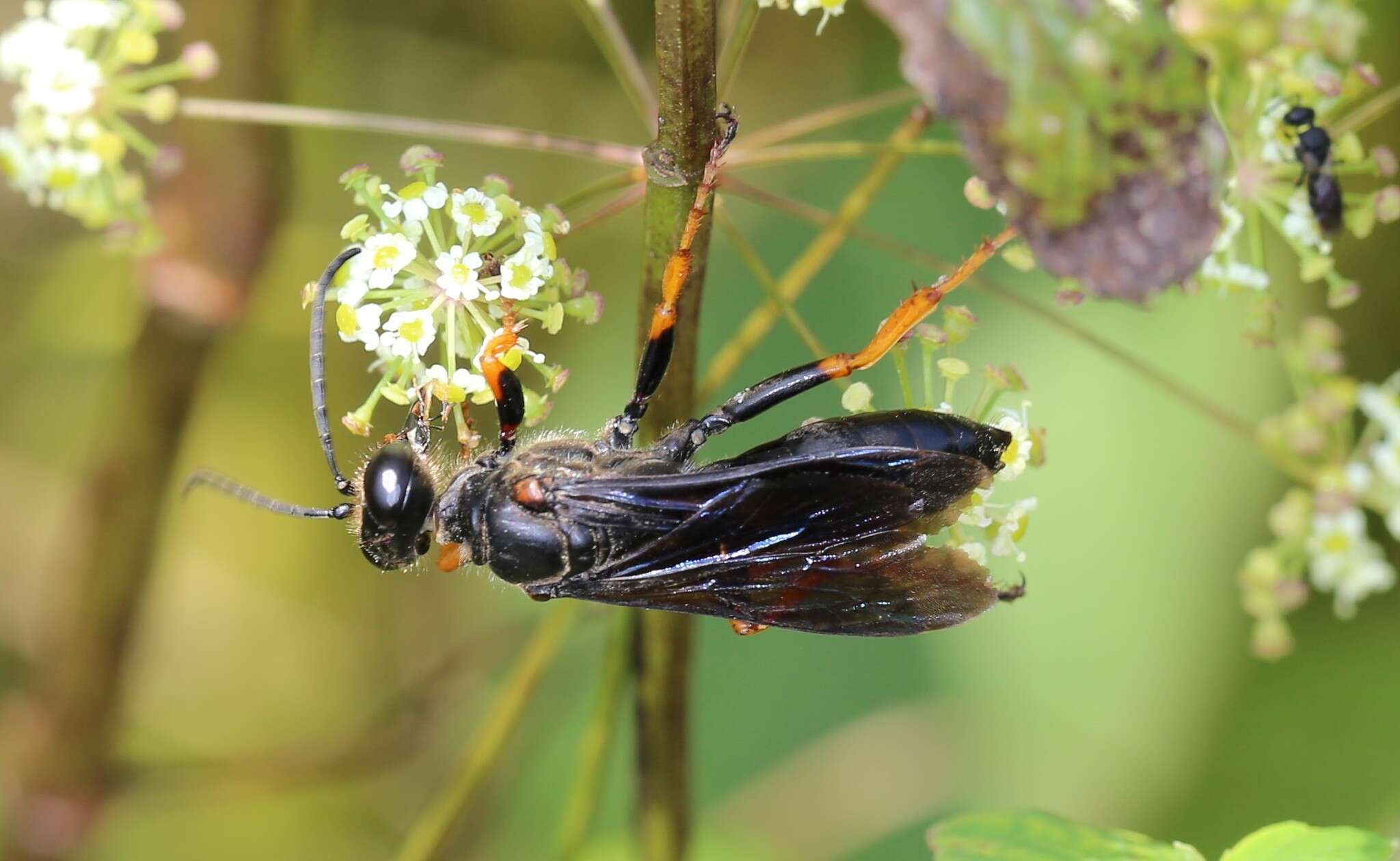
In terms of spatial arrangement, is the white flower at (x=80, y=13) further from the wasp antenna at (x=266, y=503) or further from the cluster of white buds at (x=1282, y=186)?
the cluster of white buds at (x=1282, y=186)

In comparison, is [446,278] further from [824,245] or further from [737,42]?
[824,245]

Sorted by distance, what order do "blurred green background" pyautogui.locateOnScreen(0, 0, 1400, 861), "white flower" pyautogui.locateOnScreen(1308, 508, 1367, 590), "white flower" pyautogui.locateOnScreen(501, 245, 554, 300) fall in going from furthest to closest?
"blurred green background" pyautogui.locateOnScreen(0, 0, 1400, 861) < "white flower" pyautogui.locateOnScreen(1308, 508, 1367, 590) < "white flower" pyautogui.locateOnScreen(501, 245, 554, 300)

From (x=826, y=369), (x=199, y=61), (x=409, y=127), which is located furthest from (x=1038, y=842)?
(x=199, y=61)

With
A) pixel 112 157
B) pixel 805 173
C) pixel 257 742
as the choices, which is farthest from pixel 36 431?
pixel 805 173

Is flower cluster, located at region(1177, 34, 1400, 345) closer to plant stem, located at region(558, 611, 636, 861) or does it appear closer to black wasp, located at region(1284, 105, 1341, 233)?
black wasp, located at region(1284, 105, 1341, 233)

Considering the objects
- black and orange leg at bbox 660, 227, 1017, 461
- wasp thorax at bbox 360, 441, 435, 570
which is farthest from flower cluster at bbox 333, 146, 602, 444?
black and orange leg at bbox 660, 227, 1017, 461

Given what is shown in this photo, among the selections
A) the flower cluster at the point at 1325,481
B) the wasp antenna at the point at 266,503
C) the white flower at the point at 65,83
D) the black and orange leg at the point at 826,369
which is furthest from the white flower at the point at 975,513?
the white flower at the point at 65,83
